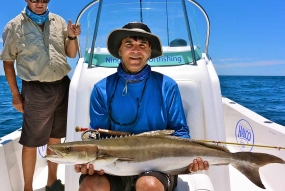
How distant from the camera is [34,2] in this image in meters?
3.32

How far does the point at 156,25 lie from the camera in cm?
369

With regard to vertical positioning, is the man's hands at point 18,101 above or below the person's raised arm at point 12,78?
below

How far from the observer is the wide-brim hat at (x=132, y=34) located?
256 cm

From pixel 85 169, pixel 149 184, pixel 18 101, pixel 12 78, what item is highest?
pixel 12 78

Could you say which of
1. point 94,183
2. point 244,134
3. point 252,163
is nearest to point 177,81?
point 252,163

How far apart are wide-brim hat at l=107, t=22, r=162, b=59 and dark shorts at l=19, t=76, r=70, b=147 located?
101 centimetres

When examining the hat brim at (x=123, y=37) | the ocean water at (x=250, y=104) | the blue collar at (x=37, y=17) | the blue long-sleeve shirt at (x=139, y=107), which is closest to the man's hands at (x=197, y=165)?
the blue long-sleeve shirt at (x=139, y=107)

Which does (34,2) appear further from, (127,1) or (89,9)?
(127,1)

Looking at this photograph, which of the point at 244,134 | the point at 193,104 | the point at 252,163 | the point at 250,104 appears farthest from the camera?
the point at 250,104

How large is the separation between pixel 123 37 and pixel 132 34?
129 mm

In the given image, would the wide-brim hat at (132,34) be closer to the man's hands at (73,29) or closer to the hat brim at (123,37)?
the hat brim at (123,37)

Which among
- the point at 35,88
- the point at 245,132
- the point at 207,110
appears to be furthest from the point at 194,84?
the point at 245,132

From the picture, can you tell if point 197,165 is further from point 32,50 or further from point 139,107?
point 32,50

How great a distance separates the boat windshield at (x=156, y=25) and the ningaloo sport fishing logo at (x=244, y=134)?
177cm
